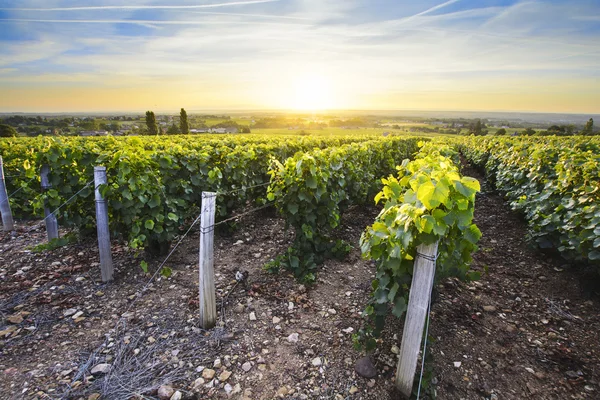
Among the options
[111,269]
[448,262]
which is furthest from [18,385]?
[448,262]

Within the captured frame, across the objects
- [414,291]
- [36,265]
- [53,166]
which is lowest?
[36,265]

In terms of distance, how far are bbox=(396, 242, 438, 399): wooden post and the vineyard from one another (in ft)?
0.27

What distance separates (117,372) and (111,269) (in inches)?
81.0

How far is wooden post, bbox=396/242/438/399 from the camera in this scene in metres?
2.46

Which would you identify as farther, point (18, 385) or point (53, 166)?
point (53, 166)

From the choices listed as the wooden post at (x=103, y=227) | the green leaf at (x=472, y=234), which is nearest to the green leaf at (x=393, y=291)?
the green leaf at (x=472, y=234)

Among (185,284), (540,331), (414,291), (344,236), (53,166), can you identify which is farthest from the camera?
(344,236)

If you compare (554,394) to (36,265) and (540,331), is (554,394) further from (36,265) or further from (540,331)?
(36,265)

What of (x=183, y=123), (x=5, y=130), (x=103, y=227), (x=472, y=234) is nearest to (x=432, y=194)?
(x=472, y=234)

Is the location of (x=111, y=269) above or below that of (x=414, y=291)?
below

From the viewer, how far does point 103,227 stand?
14.5ft

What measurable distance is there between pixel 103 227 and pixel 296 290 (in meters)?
2.96

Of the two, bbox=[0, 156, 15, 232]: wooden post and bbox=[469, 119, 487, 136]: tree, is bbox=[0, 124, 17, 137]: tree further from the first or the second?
bbox=[469, 119, 487, 136]: tree

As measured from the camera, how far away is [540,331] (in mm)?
3664
